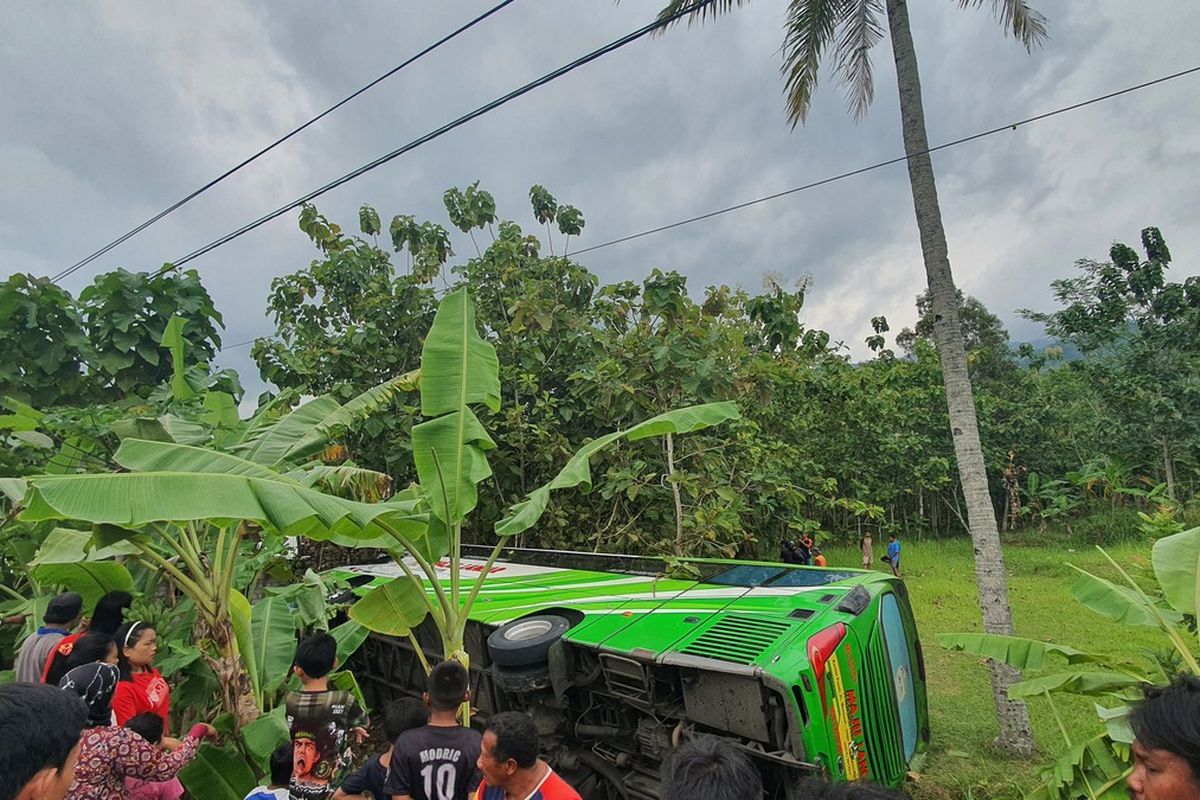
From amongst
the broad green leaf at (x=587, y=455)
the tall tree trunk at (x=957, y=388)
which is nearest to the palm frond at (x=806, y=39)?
the tall tree trunk at (x=957, y=388)

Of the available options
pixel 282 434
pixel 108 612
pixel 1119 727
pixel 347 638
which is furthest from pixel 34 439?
pixel 1119 727

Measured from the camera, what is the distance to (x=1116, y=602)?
362 centimetres

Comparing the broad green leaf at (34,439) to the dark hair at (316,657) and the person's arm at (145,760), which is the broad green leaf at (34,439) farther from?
the dark hair at (316,657)

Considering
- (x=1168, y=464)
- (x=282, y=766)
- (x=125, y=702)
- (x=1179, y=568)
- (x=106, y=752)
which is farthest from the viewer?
(x=1168, y=464)

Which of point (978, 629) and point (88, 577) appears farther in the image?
point (978, 629)

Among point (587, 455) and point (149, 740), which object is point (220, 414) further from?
point (587, 455)

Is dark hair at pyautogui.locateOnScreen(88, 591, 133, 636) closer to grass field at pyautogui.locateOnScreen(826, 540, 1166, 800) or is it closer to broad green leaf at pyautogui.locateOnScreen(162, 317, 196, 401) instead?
broad green leaf at pyautogui.locateOnScreen(162, 317, 196, 401)

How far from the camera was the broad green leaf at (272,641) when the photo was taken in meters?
4.73

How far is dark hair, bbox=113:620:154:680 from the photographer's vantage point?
361 centimetres

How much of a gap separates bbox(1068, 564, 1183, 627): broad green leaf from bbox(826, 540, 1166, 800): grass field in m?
0.57

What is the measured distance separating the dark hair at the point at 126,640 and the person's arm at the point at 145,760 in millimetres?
812

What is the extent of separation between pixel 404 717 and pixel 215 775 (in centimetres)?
170

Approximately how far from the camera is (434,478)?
14.9 feet

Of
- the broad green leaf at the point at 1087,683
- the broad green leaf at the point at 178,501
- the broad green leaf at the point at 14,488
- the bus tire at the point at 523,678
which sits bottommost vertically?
the bus tire at the point at 523,678
